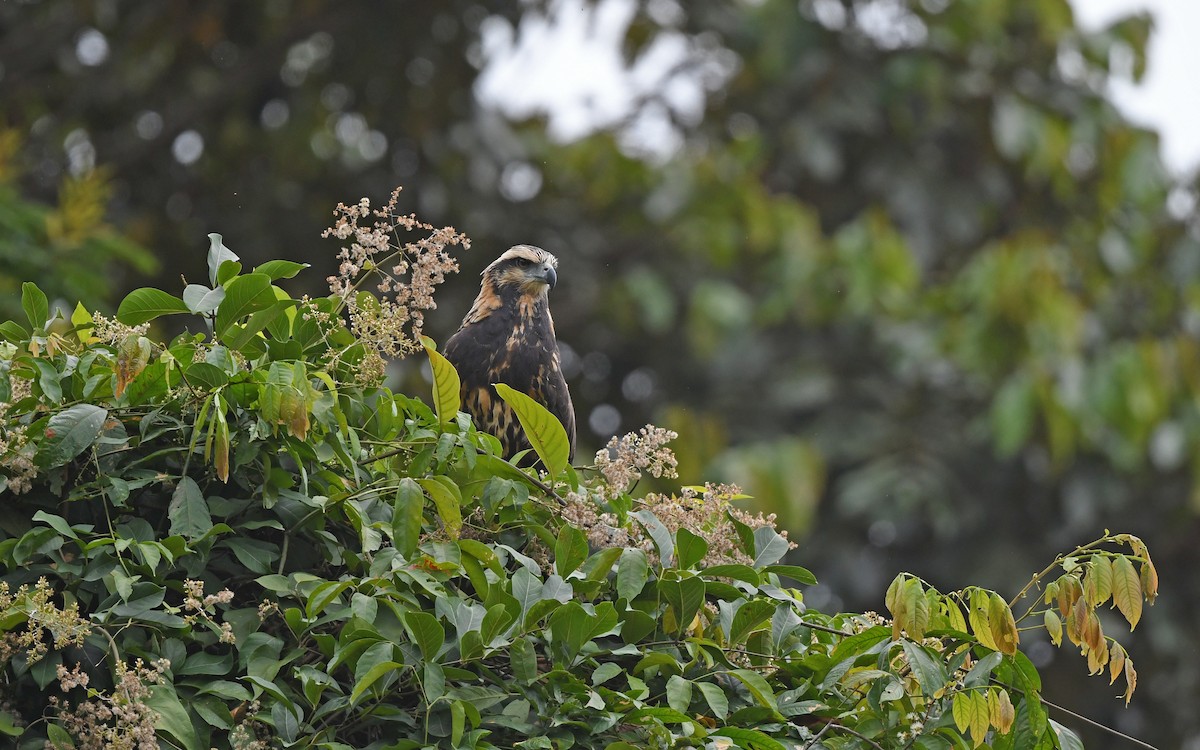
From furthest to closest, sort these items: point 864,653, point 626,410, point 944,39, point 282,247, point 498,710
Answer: point 944,39 < point 626,410 < point 282,247 < point 864,653 < point 498,710

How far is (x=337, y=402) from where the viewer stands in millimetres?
2744

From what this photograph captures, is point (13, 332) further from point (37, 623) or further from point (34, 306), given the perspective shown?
point (37, 623)

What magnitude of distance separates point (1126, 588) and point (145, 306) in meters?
1.75

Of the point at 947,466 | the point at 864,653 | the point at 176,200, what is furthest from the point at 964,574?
the point at 864,653

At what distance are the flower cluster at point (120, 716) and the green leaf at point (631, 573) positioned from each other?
2.51 ft

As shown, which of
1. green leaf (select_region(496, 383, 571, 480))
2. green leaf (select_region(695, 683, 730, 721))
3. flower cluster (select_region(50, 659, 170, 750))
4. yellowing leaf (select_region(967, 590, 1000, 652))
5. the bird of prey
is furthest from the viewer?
the bird of prey

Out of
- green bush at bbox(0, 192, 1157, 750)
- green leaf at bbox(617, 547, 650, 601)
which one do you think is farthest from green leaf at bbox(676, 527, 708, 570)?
green leaf at bbox(617, 547, 650, 601)

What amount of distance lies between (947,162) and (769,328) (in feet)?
7.98

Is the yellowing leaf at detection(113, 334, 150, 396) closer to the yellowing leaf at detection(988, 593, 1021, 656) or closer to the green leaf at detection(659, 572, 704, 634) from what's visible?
the green leaf at detection(659, 572, 704, 634)

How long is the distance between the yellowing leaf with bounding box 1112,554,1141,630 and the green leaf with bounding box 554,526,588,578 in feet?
2.96

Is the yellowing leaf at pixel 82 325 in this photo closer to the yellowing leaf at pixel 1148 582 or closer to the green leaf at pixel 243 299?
the green leaf at pixel 243 299

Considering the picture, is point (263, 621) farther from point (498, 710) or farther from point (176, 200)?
point (176, 200)

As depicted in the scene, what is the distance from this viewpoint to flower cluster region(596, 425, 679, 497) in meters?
2.86

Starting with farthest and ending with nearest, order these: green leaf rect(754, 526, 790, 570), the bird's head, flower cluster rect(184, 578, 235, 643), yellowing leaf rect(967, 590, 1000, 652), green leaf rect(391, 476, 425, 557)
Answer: the bird's head
green leaf rect(754, 526, 790, 570)
yellowing leaf rect(967, 590, 1000, 652)
green leaf rect(391, 476, 425, 557)
flower cluster rect(184, 578, 235, 643)
